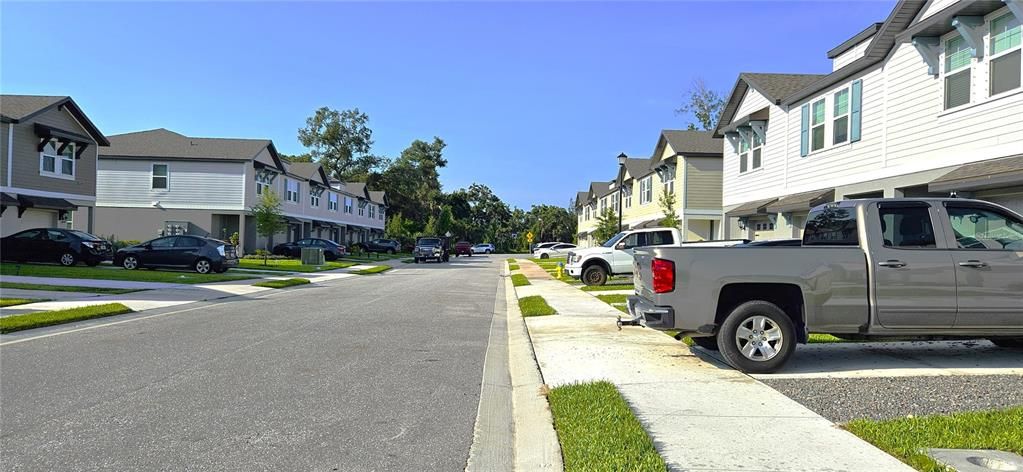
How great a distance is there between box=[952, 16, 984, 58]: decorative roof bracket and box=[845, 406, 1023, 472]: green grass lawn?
9.43 meters

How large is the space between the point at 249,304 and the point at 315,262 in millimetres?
19829

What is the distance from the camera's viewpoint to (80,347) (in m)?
8.66

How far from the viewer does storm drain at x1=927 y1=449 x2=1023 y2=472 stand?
13.7ft

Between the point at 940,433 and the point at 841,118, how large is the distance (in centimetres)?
1408

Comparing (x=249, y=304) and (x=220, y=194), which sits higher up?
(x=220, y=194)

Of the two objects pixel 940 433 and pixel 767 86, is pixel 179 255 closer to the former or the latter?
pixel 767 86

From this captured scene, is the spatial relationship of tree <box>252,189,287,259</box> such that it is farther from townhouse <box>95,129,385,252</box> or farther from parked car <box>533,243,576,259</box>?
parked car <box>533,243,576,259</box>

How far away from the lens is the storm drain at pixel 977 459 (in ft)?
13.7

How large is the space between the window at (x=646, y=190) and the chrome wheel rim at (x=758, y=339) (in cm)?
3129

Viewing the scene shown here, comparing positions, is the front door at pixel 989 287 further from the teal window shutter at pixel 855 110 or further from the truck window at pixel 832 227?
the teal window shutter at pixel 855 110

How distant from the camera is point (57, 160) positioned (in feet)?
89.1

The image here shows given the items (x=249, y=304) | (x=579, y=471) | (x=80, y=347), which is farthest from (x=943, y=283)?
(x=249, y=304)

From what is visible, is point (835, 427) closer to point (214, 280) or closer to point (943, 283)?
point (943, 283)

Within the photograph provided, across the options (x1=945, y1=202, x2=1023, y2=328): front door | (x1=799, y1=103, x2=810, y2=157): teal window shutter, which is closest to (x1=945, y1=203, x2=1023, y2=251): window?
(x1=945, y1=202, x2=1023, y2=328): front door
